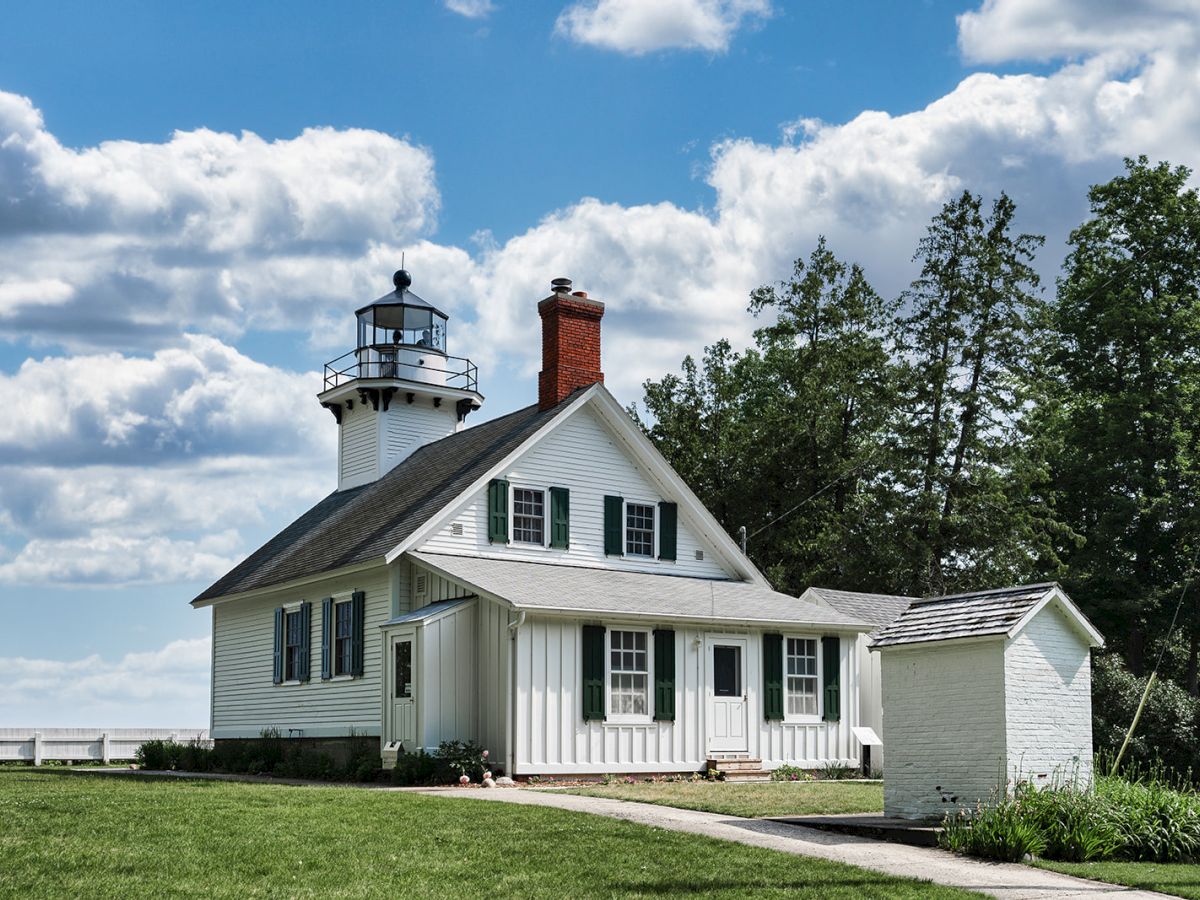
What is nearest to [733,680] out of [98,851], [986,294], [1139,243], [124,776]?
[124,776]

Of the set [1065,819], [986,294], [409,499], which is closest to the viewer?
[1065,819]

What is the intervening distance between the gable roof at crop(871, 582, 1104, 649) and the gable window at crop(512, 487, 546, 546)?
10.4 meters

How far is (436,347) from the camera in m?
32.1

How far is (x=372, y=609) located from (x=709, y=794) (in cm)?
858

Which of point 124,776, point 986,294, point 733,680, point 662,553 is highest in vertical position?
point 986,294

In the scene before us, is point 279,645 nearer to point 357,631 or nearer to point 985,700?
point 357,631

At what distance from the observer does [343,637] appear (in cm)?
2509

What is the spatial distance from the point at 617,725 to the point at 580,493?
209 inches

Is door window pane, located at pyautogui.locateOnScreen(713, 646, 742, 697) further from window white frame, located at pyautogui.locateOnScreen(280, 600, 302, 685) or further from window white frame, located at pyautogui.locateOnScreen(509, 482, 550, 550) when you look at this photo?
window white frame, located at pyautogui.locateOnScreen(280, 600, 302, 685)

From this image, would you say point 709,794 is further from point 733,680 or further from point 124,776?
point 124,776

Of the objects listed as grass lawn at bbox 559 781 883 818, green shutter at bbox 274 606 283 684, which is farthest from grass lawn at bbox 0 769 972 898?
green shutter at bbox 274 606 283 684

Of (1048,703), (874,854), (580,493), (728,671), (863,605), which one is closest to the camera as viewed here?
(874,854)

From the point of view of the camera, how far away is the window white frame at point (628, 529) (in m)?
26.0

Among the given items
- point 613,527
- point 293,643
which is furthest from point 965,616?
point 293,643
